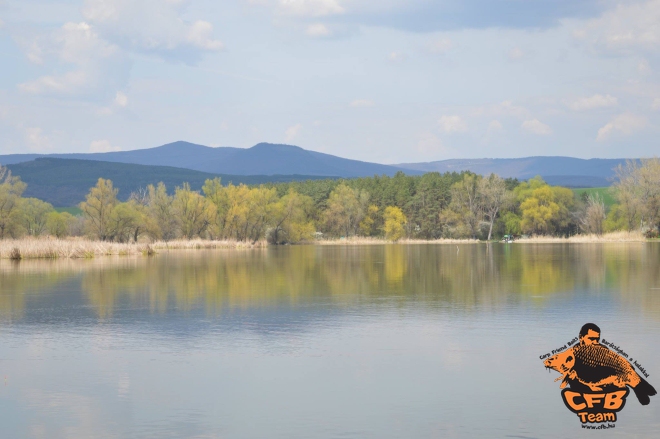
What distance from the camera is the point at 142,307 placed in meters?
25.0

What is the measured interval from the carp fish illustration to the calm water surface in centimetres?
33

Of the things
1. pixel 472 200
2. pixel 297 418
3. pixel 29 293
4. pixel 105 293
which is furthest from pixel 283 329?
pixel 472 200

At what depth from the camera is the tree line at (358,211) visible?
86.1 metres

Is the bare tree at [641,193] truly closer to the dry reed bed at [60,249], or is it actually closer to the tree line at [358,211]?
the tree line at [358,211]

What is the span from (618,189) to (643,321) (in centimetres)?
9297

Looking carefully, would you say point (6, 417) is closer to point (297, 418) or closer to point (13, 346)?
point (297, 418)

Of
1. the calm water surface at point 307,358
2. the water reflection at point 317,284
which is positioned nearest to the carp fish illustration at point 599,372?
the calm water surface at point 307,358

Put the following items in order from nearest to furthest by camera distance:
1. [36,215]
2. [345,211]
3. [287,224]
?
[36,215] < [287,224] < [345,211]

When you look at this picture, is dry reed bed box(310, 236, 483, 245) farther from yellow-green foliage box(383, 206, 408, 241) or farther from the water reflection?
the water reflection

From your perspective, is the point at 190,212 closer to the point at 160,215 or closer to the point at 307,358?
the point at 160,215

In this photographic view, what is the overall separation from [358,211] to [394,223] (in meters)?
6.59

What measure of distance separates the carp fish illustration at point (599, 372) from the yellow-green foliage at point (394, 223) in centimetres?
10777

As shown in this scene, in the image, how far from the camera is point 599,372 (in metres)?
11.1

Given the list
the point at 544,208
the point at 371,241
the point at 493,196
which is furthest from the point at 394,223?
the point at 544,208
